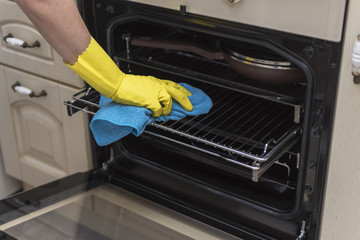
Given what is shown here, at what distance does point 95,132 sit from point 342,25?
0.57 metres

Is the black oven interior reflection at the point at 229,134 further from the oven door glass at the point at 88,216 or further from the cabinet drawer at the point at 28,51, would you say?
the cabinet drawer at the point at 28,51

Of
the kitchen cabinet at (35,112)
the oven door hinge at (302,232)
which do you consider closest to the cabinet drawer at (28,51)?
the kitchen cabinet at (35,112)

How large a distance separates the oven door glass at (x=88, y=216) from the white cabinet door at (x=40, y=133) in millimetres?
231

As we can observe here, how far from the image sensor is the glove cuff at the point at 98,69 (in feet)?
3.76

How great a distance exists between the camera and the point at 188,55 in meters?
1.46

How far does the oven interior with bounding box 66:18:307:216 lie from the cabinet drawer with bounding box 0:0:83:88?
151 millimetres

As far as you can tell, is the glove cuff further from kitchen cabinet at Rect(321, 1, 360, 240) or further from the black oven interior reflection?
kitchen cabinet at Rect(321, 1, 360, 240)

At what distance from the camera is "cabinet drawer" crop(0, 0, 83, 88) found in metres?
1.56

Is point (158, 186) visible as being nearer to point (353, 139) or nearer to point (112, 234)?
point (112, 234)

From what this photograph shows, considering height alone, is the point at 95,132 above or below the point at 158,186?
above

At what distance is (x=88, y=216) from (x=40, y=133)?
1.63 ft

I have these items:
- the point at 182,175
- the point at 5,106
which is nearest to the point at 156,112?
the point at 182,175

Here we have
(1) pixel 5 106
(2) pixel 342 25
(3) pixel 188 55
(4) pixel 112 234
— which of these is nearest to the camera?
(2) pixel 342 25

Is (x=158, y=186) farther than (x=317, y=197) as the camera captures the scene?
Yes
